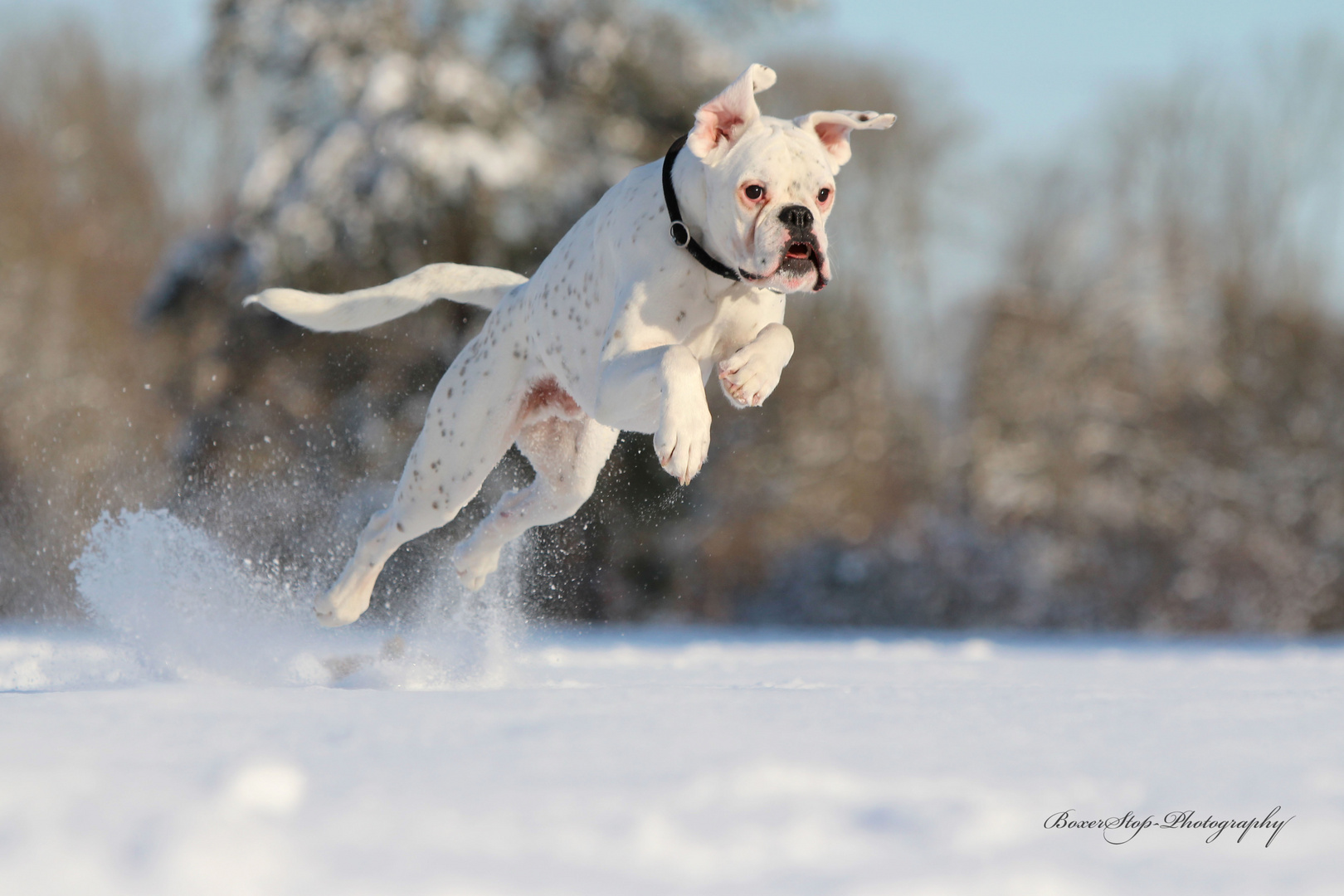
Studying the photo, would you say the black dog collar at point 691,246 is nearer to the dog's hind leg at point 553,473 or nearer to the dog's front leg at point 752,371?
the dog's front leg at point 752,371

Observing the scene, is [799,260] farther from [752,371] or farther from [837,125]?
[837,125]

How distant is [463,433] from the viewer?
15.4 ft

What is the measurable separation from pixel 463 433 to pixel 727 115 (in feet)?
5.03

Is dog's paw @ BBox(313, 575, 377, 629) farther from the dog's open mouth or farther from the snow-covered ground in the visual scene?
the dog's open mouth

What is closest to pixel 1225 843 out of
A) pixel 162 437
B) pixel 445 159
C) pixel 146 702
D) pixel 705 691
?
pixel 705 691

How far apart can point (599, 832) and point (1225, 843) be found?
0.97 m

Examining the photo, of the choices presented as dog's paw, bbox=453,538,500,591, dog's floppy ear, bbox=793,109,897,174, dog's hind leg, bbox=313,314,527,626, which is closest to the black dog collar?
dog's floppy ear, bbox=793,109,897,174

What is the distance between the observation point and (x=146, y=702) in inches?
117

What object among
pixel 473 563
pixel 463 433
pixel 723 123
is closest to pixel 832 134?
pixel 723 123

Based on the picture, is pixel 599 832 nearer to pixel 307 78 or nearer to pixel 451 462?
pixel 451 462

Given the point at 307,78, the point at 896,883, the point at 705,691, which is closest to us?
the point at 896,883

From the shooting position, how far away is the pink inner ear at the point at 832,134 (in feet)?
13.2
